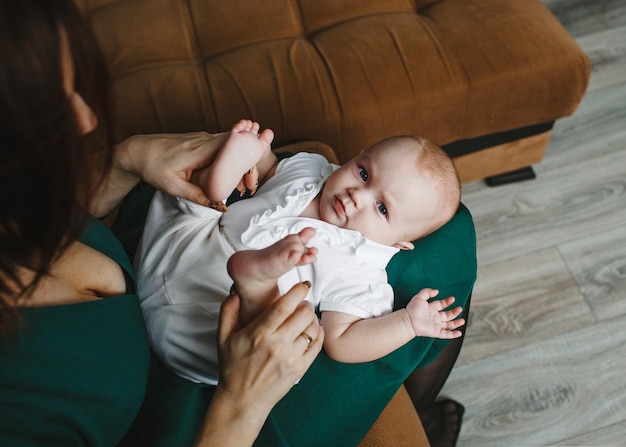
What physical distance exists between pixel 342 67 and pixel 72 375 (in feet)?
2.99

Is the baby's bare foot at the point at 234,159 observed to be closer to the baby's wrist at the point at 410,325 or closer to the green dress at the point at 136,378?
the green dress at the point at 136,378

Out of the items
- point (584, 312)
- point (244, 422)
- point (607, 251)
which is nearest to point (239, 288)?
point (244, 422)

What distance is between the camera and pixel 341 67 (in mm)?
1272

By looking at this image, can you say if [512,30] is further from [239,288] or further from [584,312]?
[239,288]

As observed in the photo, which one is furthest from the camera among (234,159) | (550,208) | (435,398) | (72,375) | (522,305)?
(550,208)

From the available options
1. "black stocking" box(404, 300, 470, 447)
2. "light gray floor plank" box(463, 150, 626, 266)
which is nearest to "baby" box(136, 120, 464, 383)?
"black stocking" box(404, 300, 470, 447)

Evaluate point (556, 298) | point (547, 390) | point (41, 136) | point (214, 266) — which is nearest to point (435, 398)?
point (547, 390)

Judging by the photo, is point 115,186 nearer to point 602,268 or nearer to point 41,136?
point 41,136

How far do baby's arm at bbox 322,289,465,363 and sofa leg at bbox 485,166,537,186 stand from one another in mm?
890

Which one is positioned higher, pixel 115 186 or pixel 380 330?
pixel 115 186

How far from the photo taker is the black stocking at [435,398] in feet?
3.65

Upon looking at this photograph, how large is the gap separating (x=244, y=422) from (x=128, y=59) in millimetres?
997

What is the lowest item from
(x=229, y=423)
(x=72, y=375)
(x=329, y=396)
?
(x=329, y=396)

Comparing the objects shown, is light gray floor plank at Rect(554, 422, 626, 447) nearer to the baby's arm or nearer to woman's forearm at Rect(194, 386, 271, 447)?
the baby's arm
